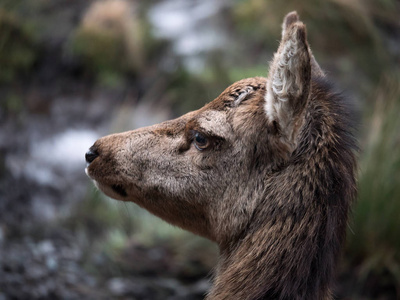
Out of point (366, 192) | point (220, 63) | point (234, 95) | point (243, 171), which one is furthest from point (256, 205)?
point (220, 63)

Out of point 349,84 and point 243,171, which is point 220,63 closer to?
point 349,84

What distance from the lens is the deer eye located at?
9.84 ft

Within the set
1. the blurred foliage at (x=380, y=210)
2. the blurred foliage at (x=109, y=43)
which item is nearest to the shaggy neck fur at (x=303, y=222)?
the blurred foliage at (x=380, y=210)

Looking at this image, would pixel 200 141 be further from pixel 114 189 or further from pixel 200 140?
pixel 114 189

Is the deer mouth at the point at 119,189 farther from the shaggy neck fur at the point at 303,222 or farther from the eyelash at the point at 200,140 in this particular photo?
the shaggy neck fur at the point at 303,222

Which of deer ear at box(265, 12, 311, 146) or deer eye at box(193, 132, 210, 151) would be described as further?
deer eye at box(193, 132, 210, 151)

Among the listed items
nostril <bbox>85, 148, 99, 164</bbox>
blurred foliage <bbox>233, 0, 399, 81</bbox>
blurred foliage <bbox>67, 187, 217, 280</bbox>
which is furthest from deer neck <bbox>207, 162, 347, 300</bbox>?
blurred foliage <bbox>233, 0, 399, 81</bbox>

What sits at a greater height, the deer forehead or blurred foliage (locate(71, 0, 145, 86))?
blurred foliage (locate(71, 0, 145, 86))

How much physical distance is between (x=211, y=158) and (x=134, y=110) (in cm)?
521

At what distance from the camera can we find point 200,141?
3.02 m

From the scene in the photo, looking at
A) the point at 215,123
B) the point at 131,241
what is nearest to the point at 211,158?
the point at 215,123

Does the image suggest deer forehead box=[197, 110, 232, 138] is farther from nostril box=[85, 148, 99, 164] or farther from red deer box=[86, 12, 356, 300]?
nostril box=[85, 148, 99, 164]

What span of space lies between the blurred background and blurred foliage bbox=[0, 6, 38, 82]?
0.03 m

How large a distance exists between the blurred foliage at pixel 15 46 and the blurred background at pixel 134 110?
3 centimetres
